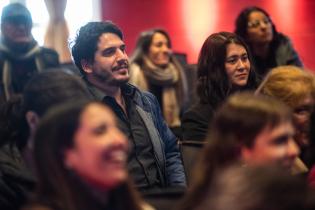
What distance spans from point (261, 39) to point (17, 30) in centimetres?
154

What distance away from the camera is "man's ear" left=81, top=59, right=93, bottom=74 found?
125 inches

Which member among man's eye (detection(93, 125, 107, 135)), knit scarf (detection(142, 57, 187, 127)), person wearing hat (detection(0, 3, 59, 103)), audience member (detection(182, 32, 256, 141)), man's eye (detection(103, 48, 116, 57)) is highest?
man's eye (detection(93, 125, 107, 135))

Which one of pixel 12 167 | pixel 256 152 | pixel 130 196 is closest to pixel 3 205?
pixel 12 167

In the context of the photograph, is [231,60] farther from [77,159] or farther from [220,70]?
[77,159]

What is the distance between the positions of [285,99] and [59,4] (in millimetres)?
4387

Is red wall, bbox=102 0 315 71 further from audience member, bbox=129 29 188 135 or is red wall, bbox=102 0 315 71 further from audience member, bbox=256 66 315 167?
audience member, bbox=256 66 315 167

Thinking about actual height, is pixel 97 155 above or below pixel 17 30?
above

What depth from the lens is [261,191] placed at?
5.71ft

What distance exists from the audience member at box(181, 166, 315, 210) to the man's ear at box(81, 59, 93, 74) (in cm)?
145

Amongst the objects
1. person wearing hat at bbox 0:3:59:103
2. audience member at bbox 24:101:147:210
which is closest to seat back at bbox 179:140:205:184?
audience member at bbox 24:101:147:210

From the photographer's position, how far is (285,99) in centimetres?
285

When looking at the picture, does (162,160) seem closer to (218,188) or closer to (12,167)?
(12,167)

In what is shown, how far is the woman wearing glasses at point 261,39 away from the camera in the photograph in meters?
4.70

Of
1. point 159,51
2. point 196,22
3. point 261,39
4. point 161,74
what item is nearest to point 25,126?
point 261,39
